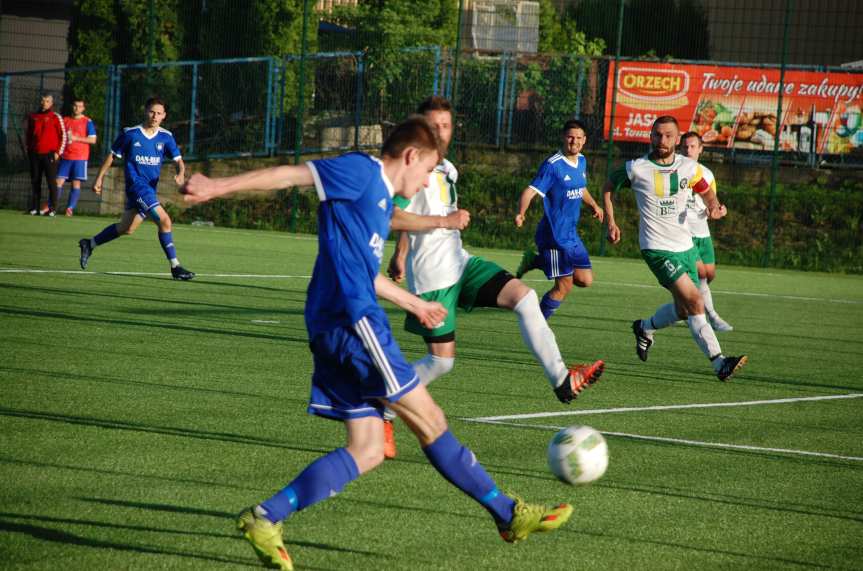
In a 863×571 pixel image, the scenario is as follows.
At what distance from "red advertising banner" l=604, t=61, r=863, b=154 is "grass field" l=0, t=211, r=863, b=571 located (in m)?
12.7

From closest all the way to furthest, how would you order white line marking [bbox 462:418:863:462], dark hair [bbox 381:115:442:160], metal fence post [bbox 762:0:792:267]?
dark hair [bbox 381:115:442:160] < white line marking [bbox 462:418:863:462] < metal fence post [bbox 762:0:792:267]

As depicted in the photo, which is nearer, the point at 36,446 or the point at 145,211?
the point at 36,446

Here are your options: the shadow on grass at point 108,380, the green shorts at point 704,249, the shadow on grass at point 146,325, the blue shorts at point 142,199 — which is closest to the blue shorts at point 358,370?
the shadow on grass at point 108,380

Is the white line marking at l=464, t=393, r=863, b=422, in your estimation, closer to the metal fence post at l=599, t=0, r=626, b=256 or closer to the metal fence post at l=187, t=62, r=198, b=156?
the metal fence post at l=599, t=0, r=626, b=256

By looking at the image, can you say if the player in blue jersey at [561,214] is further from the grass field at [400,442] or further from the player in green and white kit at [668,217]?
the player in green and white kit at [668,217]

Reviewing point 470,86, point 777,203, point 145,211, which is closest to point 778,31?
point 777,203

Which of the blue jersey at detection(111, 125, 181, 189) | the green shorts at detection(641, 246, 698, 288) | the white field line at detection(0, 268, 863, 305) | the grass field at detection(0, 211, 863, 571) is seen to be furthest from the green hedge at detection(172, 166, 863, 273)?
the green shorts at detection(641, 246, 698, 288)

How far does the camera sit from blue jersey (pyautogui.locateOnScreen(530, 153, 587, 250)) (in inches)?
503

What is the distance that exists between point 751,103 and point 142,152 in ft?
47.1

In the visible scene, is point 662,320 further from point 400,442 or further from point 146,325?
point 400,442

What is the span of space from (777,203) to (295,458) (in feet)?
70.6

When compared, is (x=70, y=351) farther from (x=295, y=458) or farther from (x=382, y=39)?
(x=382, y=39)

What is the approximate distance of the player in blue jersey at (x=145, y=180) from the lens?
14844 millimetres

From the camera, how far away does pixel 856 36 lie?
2591 centimetres
